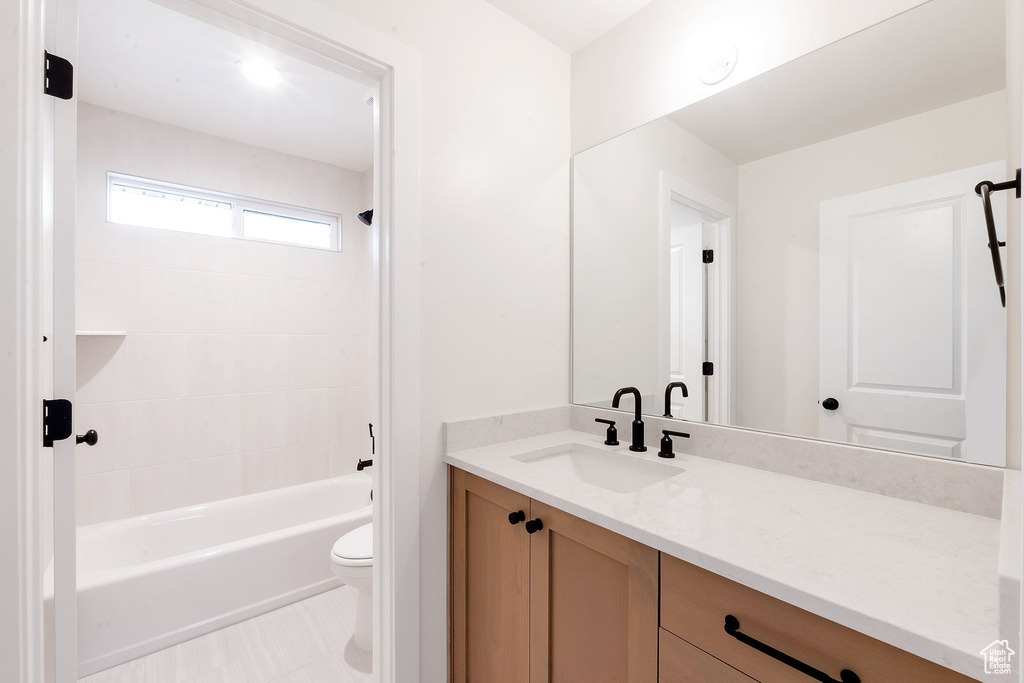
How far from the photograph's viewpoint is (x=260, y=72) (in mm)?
1991

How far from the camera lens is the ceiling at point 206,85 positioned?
1.69 metres

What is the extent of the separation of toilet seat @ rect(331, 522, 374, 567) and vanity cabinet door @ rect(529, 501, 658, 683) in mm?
873

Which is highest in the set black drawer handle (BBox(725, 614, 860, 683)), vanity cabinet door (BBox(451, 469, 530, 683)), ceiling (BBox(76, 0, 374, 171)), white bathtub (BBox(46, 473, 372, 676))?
→ ceiling (BBox(76, 0, 374, 171))

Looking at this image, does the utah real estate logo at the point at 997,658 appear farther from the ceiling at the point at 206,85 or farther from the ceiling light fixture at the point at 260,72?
the ceiling light fixture at the point at 260,72

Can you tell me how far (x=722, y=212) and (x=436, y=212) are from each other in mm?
910

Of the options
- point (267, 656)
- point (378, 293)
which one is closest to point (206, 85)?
point (378, 293)

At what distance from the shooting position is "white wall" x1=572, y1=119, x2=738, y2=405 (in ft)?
5.03

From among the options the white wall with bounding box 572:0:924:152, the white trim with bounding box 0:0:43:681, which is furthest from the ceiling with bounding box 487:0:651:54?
the white trim with bounding box 0:0:43:681

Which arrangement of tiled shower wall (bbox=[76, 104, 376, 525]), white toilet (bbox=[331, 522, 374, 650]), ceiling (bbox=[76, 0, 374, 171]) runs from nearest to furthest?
ceiling (bbox=[76, 0, 374, 171]) < white toilet (bbox=[331, 522, 374, 650]) < tiled shower wall (bbox=[76, 104, 376, 525])

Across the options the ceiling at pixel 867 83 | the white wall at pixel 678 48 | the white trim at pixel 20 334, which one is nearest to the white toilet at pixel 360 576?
the white trim at pixel 20 334

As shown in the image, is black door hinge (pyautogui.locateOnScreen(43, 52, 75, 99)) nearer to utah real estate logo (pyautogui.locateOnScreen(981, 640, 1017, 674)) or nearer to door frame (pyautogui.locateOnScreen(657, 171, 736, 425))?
door frame (pyautogui.locateOnScreen(657, 171, 736, 425))

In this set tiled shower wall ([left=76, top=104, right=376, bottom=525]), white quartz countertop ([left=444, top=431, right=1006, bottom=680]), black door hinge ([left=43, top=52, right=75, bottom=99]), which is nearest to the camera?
white quartz countertop ([left=444, top=431, right=1006, bottom=680])

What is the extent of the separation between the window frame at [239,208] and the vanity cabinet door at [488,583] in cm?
229

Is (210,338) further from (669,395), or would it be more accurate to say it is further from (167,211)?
(669,395)
